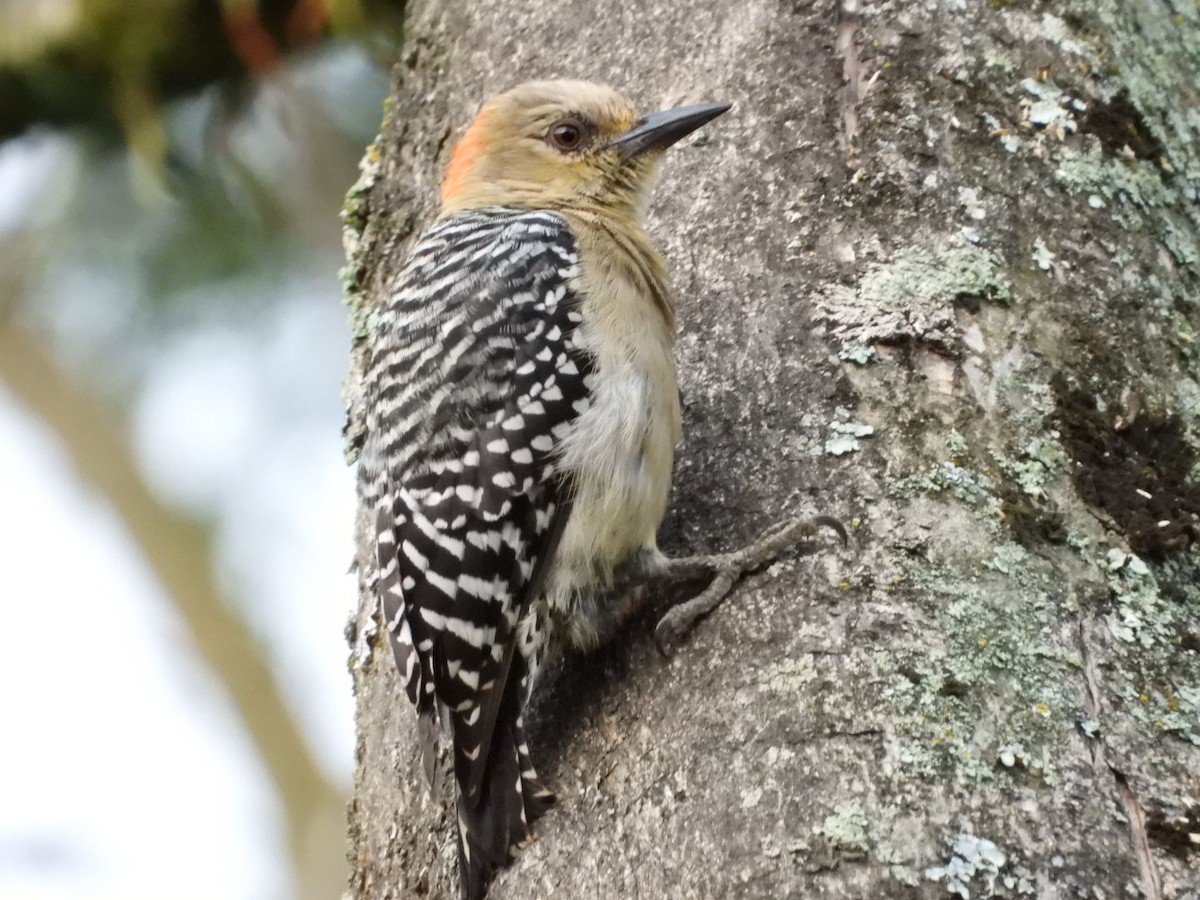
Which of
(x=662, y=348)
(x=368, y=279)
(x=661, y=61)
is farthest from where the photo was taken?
(x=368, y=279)

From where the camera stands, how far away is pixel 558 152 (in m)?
3.56

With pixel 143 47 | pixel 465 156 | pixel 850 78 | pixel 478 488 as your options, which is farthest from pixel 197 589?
pixel 850 78

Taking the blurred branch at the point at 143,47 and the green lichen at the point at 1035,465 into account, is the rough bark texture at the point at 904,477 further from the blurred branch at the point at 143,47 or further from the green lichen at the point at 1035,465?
the blurred branch at the point at 143,47

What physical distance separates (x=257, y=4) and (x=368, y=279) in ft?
4.97

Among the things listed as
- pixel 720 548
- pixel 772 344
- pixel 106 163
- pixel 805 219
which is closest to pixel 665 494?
pixel 720 548

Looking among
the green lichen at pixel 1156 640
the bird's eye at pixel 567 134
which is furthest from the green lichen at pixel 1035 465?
the bird's eye at pixel 567 134

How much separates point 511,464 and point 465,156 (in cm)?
124

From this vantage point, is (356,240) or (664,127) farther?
(356,240)

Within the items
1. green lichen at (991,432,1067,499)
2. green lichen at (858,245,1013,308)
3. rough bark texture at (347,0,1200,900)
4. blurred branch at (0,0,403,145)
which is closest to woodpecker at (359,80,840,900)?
rough bark texture at (347,0,1200,900)

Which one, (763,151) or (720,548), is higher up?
(763,151)

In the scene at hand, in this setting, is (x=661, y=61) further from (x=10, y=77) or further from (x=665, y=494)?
(x=10, y=77)

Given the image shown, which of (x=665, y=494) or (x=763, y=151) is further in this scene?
(x=763, y=151)

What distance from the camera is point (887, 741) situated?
2.17m

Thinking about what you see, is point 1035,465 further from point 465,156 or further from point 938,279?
point 465,156
